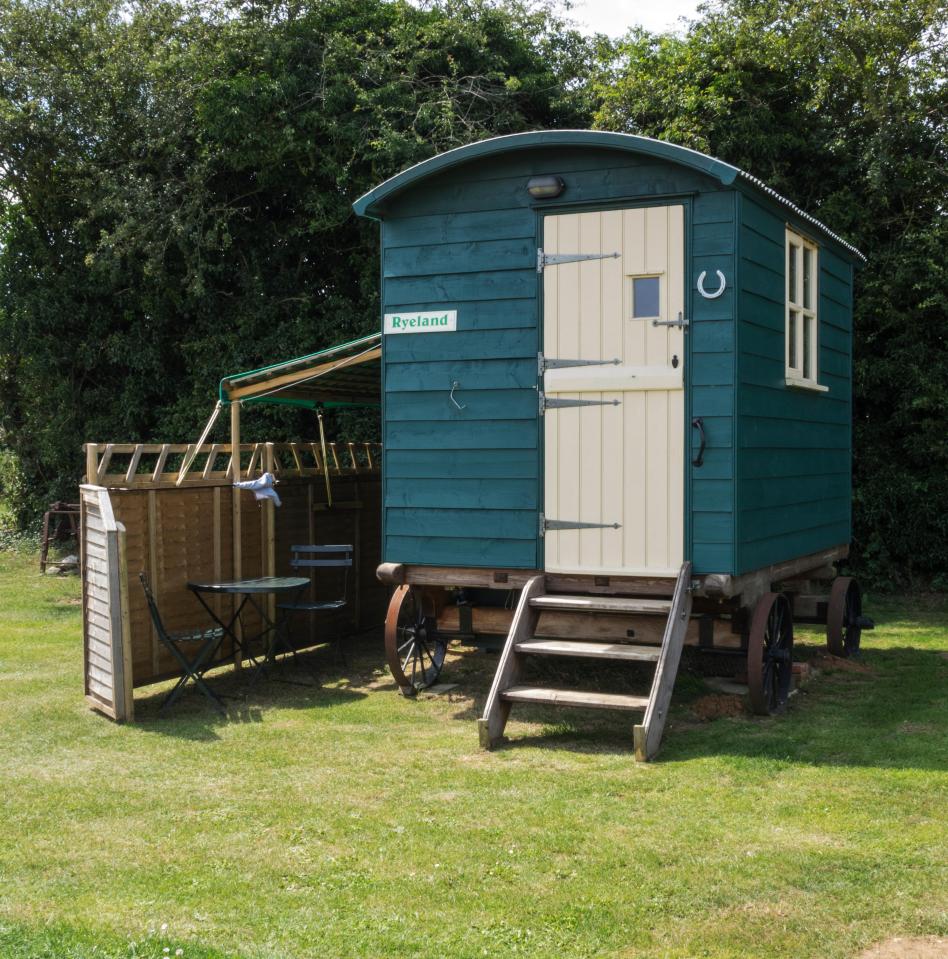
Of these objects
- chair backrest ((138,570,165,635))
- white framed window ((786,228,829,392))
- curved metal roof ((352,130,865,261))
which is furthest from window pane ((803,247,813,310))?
chair backrest ((138,570,165,635))

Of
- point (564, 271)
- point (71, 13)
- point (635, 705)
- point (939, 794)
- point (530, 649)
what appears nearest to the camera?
point (939, 794)

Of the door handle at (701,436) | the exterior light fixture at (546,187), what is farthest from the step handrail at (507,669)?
the exterior light fixture at (546,187)

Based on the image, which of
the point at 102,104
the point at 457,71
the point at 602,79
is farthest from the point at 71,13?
the point at 602,79

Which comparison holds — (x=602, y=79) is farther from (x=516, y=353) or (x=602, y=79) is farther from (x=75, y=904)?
(x=75, y=904)

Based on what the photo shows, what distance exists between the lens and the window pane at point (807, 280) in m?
8.14

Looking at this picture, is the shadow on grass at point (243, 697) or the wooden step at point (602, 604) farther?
the shadow on grass at point (243, 697)

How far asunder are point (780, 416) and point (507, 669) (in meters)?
2.62

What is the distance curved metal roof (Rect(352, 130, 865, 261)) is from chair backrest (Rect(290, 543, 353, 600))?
2524 millimetres

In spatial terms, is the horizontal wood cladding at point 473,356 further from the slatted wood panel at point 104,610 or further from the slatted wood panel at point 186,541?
the slatted wood panel at point 104,610

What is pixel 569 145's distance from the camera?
6.91 metres

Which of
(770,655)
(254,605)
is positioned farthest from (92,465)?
(770,655)

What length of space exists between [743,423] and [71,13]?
13.3 metres

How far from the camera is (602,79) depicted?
14305 millimetres

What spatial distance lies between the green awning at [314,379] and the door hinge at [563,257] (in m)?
1.40
